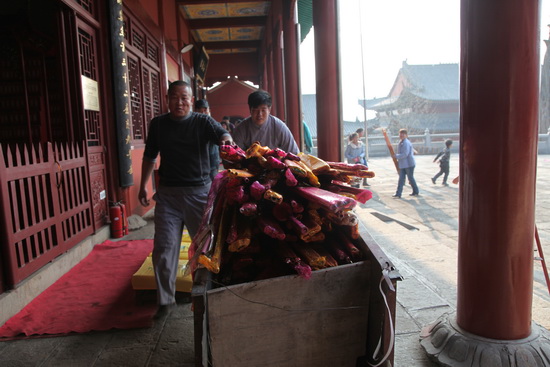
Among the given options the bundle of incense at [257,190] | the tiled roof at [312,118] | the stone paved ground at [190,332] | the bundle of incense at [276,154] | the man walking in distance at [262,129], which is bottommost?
the stone paved ground at [190,332]

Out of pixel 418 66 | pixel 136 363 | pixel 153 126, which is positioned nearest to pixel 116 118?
pixel 153 126

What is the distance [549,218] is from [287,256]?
22.6 ft

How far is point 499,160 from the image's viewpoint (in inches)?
73.5

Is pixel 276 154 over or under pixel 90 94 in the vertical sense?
under

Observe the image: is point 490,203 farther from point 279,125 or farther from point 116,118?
point 116,118

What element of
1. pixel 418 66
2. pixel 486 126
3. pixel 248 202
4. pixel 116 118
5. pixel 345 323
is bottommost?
pixel 345 323

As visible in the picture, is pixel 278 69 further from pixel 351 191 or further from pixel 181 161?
pixel 351 191

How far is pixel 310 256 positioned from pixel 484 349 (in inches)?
44.6

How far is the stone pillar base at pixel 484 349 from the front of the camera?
6.21 ft

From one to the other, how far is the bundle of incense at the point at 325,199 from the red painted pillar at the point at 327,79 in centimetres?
407

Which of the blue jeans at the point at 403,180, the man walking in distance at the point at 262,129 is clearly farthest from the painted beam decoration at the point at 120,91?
the blue jeans at the point at 403,180

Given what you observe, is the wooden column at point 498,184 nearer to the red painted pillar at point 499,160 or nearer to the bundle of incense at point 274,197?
the red painted pillar at point 499,160

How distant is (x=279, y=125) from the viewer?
3.37 metres

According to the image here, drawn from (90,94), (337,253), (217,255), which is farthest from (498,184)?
(90,94)
